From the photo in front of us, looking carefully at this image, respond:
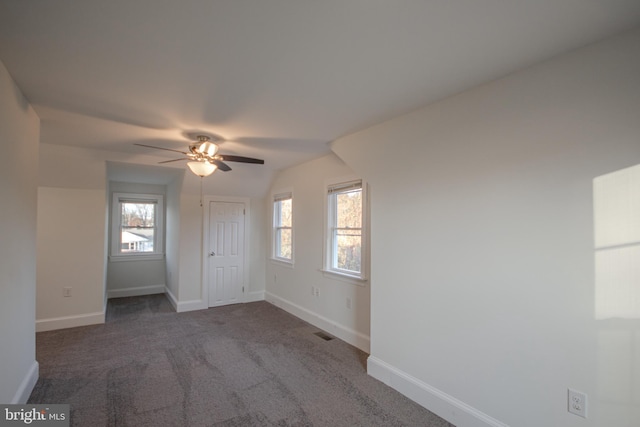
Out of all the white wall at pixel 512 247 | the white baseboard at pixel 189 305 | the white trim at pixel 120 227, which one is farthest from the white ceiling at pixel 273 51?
the white trim at pixel 120 227

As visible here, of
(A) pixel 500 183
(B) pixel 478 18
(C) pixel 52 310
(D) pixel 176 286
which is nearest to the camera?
(B) pixel 478 18

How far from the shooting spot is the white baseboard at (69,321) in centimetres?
418

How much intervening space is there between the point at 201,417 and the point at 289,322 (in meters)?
2.30

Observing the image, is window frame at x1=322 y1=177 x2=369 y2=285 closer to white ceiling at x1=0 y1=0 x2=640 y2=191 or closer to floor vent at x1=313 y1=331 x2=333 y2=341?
floor vent at x1=313 y1=331 x2=333 y2=341

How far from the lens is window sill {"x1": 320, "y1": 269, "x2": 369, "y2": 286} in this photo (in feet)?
12.1

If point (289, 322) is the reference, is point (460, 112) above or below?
above

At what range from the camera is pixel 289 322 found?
459 centimetres

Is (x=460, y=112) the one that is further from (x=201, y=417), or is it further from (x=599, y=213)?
(x=201, y=417)

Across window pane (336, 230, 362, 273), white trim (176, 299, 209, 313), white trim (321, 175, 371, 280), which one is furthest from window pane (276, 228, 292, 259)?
white trim (176, 299, 209, 313)

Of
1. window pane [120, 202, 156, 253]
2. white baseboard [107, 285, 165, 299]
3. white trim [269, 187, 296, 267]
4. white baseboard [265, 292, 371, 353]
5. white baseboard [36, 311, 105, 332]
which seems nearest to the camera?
white baseboard [265, 292, 371, 353]

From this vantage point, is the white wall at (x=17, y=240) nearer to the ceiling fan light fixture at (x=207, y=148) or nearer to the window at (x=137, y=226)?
the ceiling fan light fixture at (x=207, y=148)

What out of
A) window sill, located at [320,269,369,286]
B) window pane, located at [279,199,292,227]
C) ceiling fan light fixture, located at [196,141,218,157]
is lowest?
window sill, located at [320,269,369,286]

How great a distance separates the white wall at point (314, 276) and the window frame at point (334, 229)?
9 centimetres

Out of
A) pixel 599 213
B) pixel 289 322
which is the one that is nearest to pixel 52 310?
pixel 289 322
